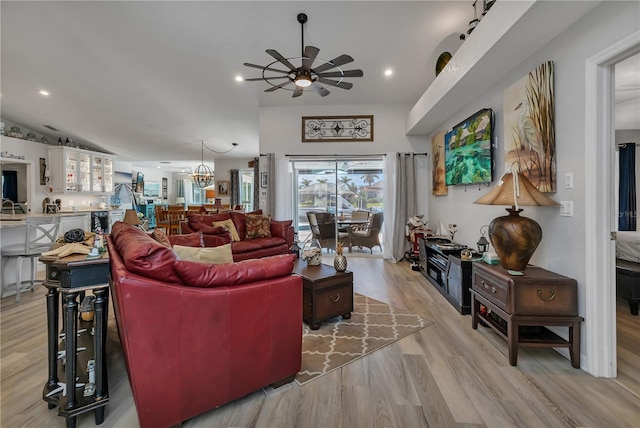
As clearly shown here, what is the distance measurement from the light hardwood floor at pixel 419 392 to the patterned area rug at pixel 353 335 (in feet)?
0.32

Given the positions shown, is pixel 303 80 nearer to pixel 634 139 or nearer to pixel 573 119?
pixel 573 119

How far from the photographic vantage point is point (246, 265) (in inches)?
65.9

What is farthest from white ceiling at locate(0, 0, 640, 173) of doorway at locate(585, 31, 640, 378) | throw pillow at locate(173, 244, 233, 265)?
throw pillow at locate(173, 244, 233, 265)

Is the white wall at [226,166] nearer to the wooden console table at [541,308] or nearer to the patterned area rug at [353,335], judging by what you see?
the patterned area rug at [353,335]

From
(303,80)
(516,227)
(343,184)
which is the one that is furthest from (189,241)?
(343,184)

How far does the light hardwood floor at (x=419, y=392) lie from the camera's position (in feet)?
5.16

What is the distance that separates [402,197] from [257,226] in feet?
9.47

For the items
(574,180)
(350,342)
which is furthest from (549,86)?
(350,342)

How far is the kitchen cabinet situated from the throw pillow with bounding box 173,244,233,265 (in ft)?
22.0

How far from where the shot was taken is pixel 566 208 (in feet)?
7.10

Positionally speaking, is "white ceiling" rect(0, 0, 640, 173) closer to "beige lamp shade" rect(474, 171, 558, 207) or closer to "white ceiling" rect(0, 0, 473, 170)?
"white ceiling" rect(0, 0, 473, 170)

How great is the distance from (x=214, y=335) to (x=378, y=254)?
4935 mm

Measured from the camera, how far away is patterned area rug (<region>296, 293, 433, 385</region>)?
2.14 metres

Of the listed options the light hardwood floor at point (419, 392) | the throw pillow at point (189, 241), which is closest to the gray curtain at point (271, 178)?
the throw pillow at point (189, 241)
